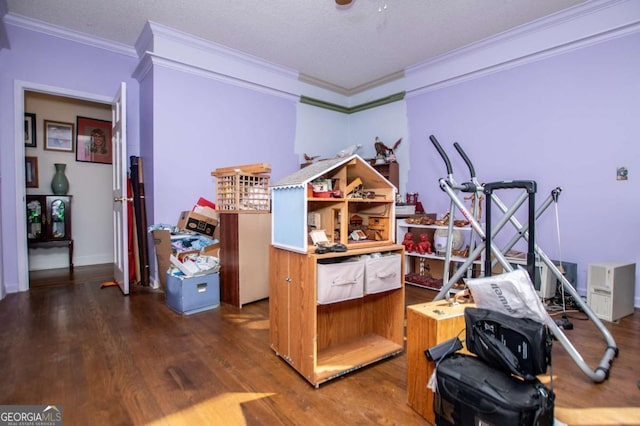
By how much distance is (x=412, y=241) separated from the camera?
4008mm

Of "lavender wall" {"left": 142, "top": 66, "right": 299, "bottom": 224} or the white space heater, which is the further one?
"lavender wall" {"left": 142, "top": 66, "right": 299, "bottom": 224}

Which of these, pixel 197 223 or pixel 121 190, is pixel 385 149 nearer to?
pixel 197 223

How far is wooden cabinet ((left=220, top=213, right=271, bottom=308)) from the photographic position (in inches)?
120

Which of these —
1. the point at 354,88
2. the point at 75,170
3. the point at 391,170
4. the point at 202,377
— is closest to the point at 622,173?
the point at 391,170

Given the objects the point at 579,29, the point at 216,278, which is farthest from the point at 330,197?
the point at 579,29

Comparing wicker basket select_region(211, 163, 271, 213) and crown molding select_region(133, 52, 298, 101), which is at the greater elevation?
crown molding select_region(133, 52, 298, 101)

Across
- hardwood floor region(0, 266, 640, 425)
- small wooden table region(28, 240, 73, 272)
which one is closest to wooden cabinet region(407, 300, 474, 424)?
hardwood floor region(0, 266, 640, 425)

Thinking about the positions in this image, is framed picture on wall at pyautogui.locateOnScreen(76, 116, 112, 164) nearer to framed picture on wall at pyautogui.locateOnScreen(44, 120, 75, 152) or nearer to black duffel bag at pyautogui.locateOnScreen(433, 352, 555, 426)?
framed picture on wall at pyautogui.locateOnScreen(44, 120, 75, 152)

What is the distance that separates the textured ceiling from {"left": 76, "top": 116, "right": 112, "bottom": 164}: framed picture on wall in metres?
1.72

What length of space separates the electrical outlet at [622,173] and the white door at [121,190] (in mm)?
4915

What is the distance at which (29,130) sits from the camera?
443 cm

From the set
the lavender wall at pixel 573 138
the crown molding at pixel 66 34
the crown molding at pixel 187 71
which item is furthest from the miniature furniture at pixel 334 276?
the crown molding at pixel 66 34

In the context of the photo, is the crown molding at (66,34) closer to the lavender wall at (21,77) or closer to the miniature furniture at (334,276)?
the lavender wall at (21,77)

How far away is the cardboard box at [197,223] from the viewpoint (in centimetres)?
353
